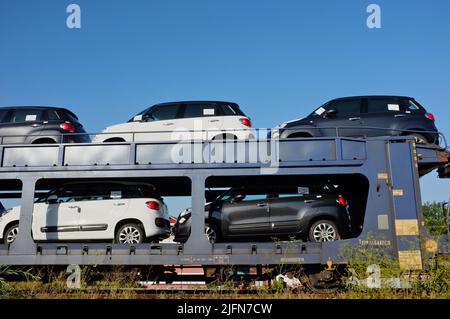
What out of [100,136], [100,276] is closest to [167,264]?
[100,276]

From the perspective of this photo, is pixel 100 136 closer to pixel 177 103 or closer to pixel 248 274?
pixel 177 103

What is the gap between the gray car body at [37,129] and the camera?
1012 cm

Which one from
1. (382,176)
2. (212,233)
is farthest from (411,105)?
(212,233)

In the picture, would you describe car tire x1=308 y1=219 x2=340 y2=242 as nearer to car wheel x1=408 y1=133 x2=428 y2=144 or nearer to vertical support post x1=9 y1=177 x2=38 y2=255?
car wheel x1=408 y1=133 x2=428 y2=144

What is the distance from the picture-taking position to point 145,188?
9.59m

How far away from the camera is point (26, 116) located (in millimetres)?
10539

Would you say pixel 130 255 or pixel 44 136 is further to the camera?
pixel 44 136

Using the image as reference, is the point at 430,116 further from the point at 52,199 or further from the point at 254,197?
the point at 52,199

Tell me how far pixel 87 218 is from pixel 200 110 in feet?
11.5

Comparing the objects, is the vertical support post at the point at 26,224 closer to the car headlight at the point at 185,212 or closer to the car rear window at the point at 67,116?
the car rear window at the point at 67,116

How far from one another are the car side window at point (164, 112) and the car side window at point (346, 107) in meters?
3.62

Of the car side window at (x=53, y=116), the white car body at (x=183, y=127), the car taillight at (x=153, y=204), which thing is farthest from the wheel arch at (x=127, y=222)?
the car side window at (x=53, y=116)
